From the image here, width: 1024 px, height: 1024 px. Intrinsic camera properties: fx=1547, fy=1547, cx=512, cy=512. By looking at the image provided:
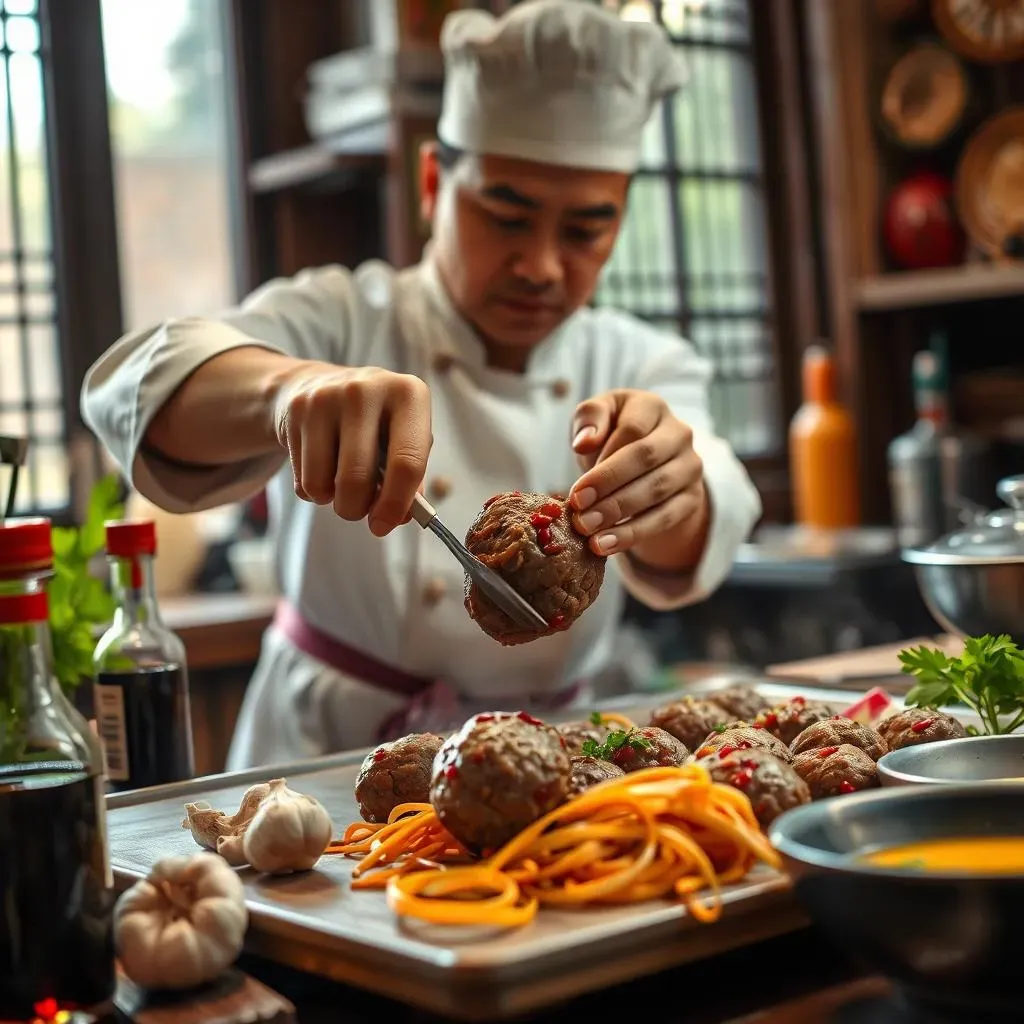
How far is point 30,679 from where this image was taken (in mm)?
1113

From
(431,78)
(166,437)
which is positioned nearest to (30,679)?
(166,437)

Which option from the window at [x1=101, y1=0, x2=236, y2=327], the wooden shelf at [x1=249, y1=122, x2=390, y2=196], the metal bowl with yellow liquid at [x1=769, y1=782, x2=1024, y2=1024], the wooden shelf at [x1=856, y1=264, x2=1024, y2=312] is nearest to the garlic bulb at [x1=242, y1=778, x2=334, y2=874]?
the metal bowl with yellow liquid at [x1=769, y1=782, x2=1024, y2=1024]

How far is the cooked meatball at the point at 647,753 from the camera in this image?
1429 mm

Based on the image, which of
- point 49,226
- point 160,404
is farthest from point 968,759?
point 49,226

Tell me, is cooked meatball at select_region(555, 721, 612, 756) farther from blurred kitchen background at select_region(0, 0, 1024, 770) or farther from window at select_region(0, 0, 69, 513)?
window at select_region(0, 0, 69, 513)

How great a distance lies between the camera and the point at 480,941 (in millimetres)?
1062

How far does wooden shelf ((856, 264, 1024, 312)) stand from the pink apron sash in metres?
1.85

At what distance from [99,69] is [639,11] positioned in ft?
4.72

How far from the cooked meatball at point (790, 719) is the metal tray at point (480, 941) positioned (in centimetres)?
45

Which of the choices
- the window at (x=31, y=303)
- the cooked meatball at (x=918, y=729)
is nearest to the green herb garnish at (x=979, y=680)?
the cooked meatball at (x=918, y=729)

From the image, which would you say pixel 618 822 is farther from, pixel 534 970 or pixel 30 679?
pixel 30 679

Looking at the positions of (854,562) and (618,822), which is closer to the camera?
(618,822)

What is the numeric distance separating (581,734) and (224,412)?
0.57m

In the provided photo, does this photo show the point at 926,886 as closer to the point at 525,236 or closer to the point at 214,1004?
the point at 214,1004
